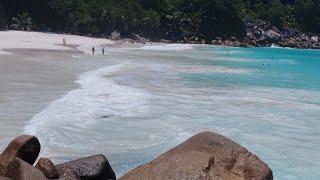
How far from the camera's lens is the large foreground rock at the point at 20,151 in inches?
287

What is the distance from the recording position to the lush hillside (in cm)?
6881

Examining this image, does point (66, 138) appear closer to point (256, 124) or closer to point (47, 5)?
point (256, 124)

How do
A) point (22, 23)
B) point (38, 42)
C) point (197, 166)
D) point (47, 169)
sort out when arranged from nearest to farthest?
point (197, 166) → point (47, 169) → point (38, 42) → point (22, 23)

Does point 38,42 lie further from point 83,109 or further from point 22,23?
point 83,109

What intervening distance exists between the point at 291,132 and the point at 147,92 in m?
8.03

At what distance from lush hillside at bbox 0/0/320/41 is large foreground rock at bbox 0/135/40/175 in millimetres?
54653

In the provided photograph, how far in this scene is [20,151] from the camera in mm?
7438

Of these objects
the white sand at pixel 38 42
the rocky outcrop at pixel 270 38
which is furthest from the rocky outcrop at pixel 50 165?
the rocky outcrop at pixel 270 38

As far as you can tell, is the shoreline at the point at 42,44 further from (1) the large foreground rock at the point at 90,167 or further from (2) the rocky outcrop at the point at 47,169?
(2) the rocky outcrop at the point at 47,169

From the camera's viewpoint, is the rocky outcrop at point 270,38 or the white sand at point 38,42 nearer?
the white sand at point 38,42

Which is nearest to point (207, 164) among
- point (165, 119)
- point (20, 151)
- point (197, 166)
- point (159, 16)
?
point (197, 166)

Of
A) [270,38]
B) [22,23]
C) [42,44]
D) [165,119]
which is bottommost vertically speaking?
[270,38]

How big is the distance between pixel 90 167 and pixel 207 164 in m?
2.17

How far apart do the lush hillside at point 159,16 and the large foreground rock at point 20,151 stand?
2152 inches
